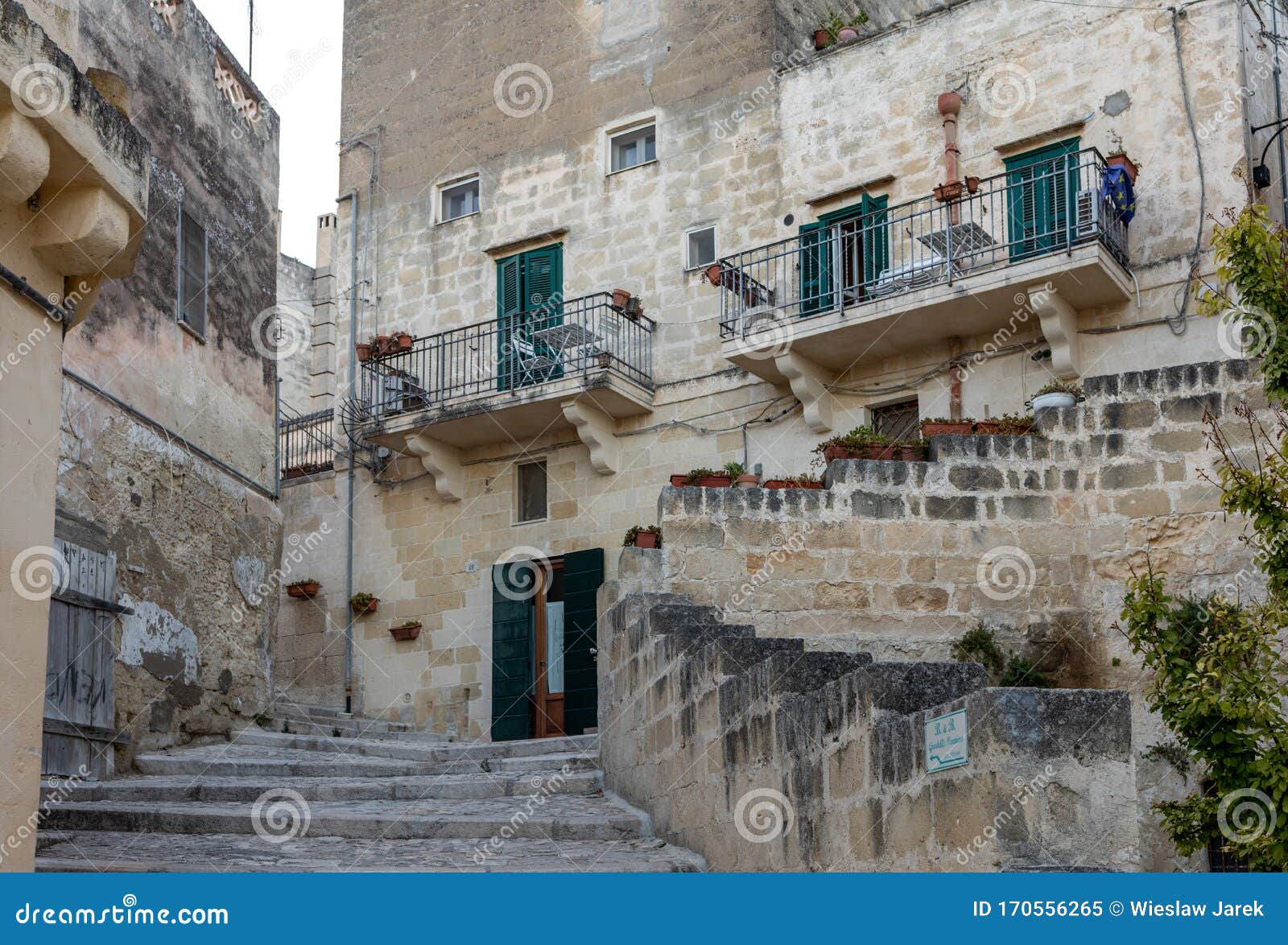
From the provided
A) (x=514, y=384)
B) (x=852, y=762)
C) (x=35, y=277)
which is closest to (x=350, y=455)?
(x=514, y=384)

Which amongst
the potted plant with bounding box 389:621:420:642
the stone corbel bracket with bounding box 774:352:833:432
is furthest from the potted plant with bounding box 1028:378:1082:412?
the potted plant with bounding box 389:621:420:642

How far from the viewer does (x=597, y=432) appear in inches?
694

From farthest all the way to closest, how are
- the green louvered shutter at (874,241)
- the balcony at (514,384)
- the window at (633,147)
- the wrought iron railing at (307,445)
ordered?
1. the wrought iron railing at (307,445)
2. the window at (633,147)
3. the balcony at (514,384)
4. the green louvered shutter at (874,241)

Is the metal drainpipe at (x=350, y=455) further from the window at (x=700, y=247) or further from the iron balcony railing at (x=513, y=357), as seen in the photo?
the window at (x=700, y=247)

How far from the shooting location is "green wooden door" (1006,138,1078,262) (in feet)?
49.5

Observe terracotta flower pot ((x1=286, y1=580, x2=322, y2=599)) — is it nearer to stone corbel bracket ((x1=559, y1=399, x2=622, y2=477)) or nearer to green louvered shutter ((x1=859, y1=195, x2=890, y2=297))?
stone corbel bracket ((x1=559, y1=399, x2=622, y2=477))

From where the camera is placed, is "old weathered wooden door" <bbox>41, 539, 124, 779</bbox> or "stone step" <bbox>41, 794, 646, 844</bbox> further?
"old weathered wooden door" <bbox>41, 539, 124, 779</bbox>

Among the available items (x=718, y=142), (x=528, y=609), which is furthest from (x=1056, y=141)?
(x=528, y=609)

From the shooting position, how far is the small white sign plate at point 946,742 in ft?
19.8

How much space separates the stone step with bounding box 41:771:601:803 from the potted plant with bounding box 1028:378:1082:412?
5.01 meters

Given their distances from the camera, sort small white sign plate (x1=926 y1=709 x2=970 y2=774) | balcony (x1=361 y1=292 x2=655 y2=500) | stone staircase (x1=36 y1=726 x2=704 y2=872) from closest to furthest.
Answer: small white sign plate (x1=926 y1=709 x2=970 y2=774) → stone staircase (x1=36 y1=726 x2=704 y2=872) → balcony (x1=361 y1=292 x2=655 y2=500)

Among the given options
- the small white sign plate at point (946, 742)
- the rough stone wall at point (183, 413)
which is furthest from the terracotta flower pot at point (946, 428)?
the small white sign plate at point (946, 742)

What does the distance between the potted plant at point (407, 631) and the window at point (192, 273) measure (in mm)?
4791

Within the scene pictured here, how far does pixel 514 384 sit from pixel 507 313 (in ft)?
4.49
